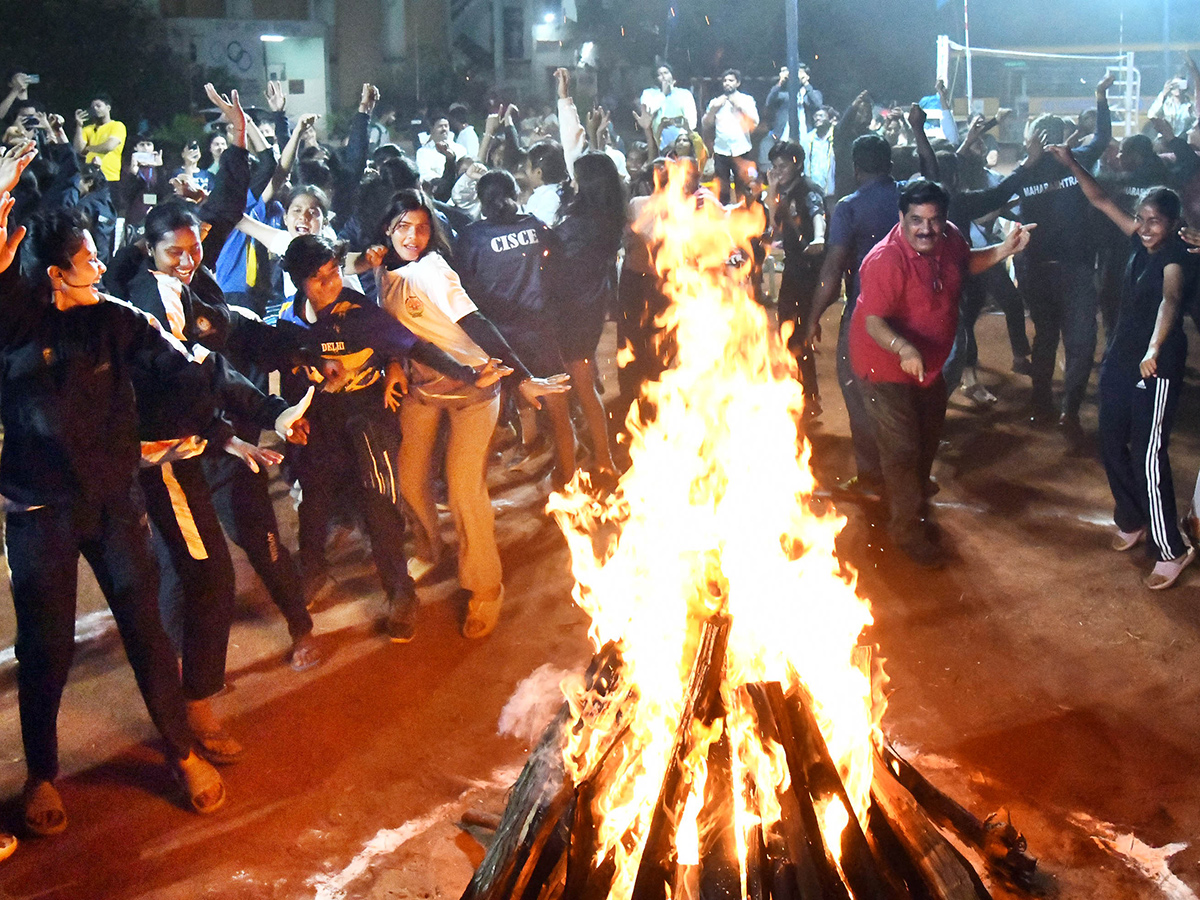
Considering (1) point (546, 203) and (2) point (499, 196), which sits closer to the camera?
(2) point (499, 196)

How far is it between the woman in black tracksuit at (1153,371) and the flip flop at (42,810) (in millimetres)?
5596

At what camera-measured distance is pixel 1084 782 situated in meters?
4.38

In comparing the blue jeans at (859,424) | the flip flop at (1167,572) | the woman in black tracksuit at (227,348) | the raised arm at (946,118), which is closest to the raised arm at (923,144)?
the blue jeans at (859,424)

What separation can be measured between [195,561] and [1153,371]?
510 centimetres

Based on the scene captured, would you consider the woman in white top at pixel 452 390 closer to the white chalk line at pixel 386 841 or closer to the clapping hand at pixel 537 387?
the clapping hand at pixel 537 387

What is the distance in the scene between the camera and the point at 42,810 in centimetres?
421

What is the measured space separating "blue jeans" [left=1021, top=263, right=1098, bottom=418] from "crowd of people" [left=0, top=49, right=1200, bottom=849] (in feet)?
0.08

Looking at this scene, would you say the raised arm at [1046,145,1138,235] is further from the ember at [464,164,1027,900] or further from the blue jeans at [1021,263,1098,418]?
the ember at [464,164,1027,900]

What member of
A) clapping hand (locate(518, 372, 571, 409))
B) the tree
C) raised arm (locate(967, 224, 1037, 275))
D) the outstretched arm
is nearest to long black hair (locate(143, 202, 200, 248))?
clapping hand (locate(518, 372, 571, 409))

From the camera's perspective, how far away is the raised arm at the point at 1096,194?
6691mm

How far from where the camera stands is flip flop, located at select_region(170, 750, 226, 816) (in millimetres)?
4379

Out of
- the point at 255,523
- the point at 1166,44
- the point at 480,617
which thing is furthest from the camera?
the point at 1166,44

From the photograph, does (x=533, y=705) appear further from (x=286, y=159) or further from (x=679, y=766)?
(x=286, y=159)

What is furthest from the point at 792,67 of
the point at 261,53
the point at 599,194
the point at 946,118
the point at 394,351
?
the point at 261,53
